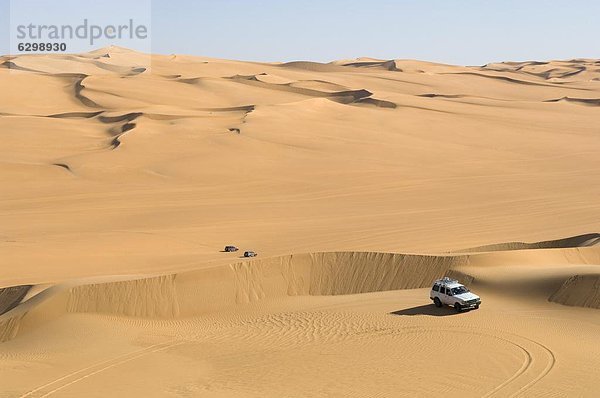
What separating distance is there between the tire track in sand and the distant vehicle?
5544 mm

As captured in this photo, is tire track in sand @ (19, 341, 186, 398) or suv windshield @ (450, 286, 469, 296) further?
suv windshield @ (450, 286, 469, 296)

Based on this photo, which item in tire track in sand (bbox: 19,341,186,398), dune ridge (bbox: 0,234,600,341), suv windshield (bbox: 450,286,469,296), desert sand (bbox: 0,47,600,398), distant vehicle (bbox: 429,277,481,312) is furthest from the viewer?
dune ridge (bbox: 0,234,600,341)

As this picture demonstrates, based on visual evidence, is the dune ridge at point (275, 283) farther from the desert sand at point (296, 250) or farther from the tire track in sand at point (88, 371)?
the tire track in sand at point (88, 371)

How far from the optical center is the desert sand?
14125 mm

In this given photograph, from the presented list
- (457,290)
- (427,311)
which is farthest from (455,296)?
(427,311)

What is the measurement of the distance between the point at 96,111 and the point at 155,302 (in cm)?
4315

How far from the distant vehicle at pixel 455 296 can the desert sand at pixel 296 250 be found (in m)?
0.23

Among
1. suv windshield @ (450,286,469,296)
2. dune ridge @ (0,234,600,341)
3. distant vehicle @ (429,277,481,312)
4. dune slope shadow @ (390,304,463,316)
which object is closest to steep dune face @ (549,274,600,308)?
dune ridge @ (0,234,600,341)

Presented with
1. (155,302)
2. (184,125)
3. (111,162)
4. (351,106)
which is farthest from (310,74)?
(155,302)

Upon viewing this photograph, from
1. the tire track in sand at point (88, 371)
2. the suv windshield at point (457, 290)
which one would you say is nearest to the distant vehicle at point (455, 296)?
the suv windshield at point (457, 290)

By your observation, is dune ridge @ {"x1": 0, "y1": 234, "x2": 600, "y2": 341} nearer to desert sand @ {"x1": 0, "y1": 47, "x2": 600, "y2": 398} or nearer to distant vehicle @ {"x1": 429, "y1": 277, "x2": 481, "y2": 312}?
desert sand @ {"x1": 0, "y1": 47, "x2": 600, "y2": 398}

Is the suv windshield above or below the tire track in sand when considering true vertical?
above

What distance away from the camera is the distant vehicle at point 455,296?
16812mm

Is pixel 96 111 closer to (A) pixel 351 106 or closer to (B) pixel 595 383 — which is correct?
(A) pixel 351 106
